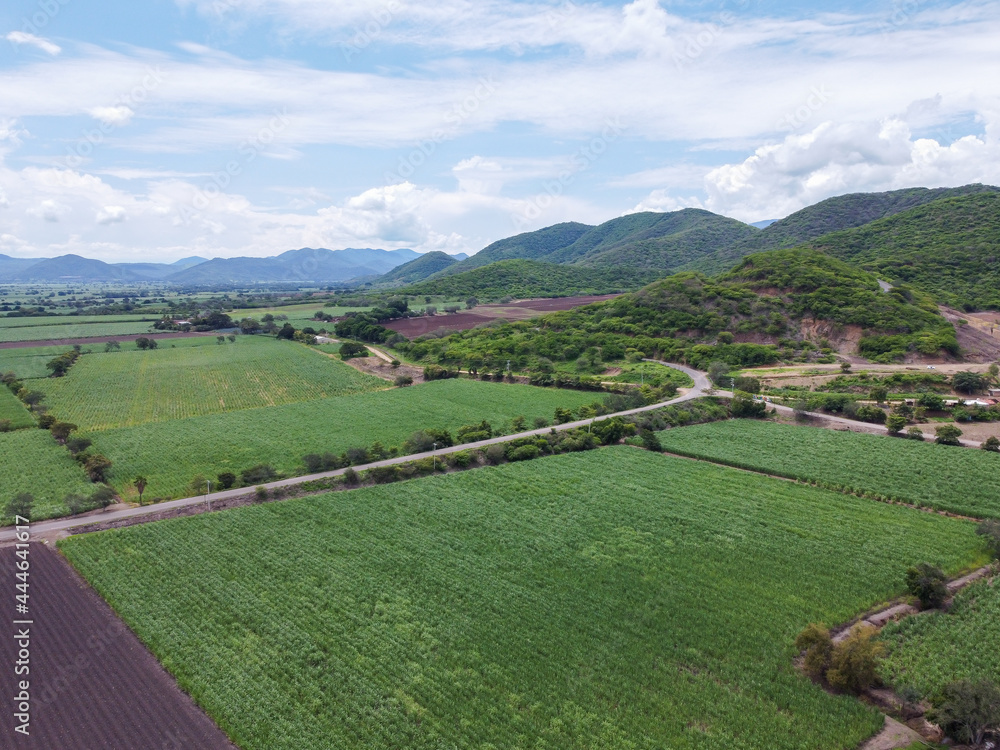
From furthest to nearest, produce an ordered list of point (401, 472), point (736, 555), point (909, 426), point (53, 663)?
point (909, 426)
point (401, 472)
point (736, 555)
point (53, 663)

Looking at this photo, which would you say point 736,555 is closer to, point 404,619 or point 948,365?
point 404,619

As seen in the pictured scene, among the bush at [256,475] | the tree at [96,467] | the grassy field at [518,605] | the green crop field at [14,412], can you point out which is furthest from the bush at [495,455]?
the green crop field at [14,412]

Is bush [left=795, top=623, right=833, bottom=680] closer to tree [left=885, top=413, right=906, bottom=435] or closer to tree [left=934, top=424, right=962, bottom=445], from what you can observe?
tree [left=934, top=424, right=962, bottom=445]

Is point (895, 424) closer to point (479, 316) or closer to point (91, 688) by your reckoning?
point (91, 688)

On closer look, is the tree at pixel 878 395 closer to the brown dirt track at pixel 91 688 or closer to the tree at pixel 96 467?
the brown dirt track at pixel 91 688

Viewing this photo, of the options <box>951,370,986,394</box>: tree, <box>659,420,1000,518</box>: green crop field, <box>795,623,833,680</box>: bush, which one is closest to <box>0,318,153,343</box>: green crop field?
<box>659,420,1000,518</box>: green crop field

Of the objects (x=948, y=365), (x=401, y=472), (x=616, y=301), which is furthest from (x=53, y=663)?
(x=616, y=301)

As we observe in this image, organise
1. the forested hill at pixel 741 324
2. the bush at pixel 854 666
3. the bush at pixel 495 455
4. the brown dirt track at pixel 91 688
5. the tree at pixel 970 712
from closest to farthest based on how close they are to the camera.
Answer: the tree at pixel 970 712
the brown dirt track at pixel 91 688
the bush at pixel 854 666
the bush at pixel 495 455
the forested hill at pixel 741 324
